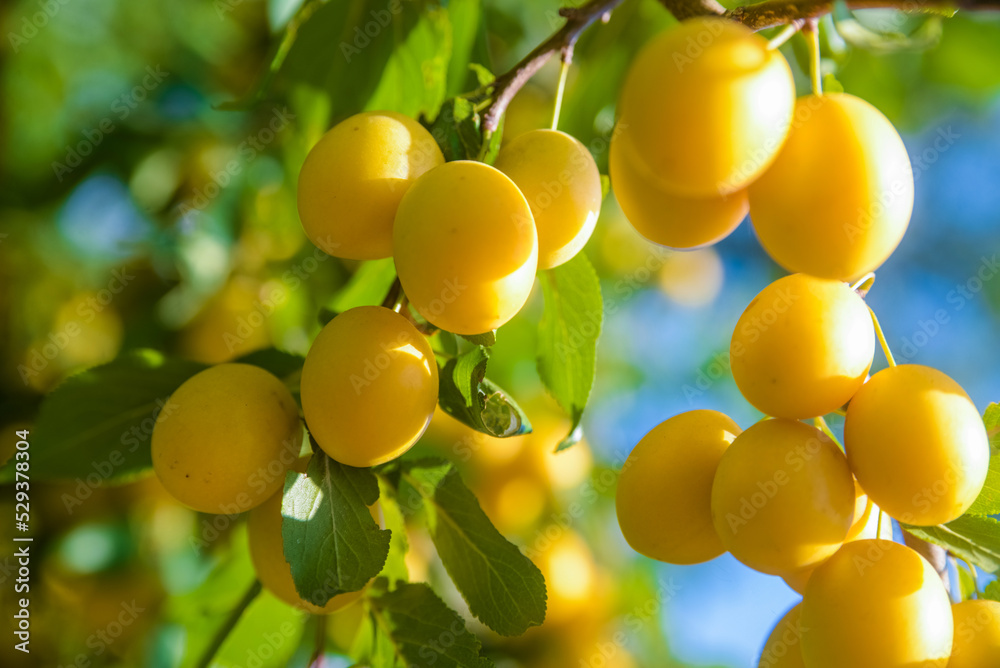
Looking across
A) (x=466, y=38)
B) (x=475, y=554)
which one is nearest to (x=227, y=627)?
(x=475, y=554)

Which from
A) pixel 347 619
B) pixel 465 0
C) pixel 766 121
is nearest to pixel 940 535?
pixel 766 121

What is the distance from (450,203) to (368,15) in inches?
25.6

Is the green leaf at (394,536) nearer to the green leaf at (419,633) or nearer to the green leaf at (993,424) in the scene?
the green leaf at (419,633)

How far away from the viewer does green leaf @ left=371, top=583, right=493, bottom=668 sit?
2.95 feet

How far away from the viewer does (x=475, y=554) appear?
2.97ft

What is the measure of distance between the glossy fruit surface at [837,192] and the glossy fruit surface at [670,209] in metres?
0.07

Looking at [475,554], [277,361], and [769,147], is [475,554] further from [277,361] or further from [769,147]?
[769,147]

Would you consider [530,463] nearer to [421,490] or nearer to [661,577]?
[661,577]

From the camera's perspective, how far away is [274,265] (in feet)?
5.63

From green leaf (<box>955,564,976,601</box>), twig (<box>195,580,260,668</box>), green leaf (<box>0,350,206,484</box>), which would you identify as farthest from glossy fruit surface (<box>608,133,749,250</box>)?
twig (<box>195,580,260,668</box>)

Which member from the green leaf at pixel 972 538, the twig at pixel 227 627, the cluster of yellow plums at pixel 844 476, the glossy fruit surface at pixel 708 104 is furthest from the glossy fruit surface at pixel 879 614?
the twig at pixel 227 627

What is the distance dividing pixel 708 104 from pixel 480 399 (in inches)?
14.5

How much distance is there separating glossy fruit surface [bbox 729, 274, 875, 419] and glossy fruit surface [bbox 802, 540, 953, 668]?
142 millimetres

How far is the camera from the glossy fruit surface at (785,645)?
783mm
